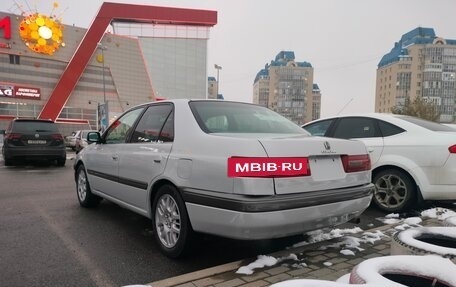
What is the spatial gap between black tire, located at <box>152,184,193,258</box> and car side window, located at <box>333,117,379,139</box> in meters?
3.51

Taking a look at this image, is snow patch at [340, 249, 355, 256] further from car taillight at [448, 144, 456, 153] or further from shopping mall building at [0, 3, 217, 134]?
shopping mall building at [0, 3, 217, 134]

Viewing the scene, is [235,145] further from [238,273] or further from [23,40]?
[23,40]

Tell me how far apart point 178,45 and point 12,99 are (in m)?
32.5

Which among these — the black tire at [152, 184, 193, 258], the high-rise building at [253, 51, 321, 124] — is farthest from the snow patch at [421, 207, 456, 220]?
the high-rise building at [253, 51, 321, 124]

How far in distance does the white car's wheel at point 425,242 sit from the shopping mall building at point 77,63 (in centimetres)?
3523

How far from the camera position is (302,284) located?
6.47 feet

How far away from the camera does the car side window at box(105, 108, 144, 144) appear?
4.73m

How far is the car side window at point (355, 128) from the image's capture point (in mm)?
5770

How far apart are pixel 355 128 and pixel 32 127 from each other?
10560 millimetres

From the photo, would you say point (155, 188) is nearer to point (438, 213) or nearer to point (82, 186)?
point (82, 186)

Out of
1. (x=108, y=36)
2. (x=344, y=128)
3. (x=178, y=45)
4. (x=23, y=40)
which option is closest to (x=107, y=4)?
(x=108, y=36)

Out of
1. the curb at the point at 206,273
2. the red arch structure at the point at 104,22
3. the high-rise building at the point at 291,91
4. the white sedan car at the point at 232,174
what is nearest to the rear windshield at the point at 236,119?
the white sedan car at the point at 232,174

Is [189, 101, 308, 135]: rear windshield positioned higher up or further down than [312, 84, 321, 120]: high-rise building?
further down

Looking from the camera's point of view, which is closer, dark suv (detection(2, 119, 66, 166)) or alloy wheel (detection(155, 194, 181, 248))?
alloy wheel (detection(155, 194, 181, 248))
